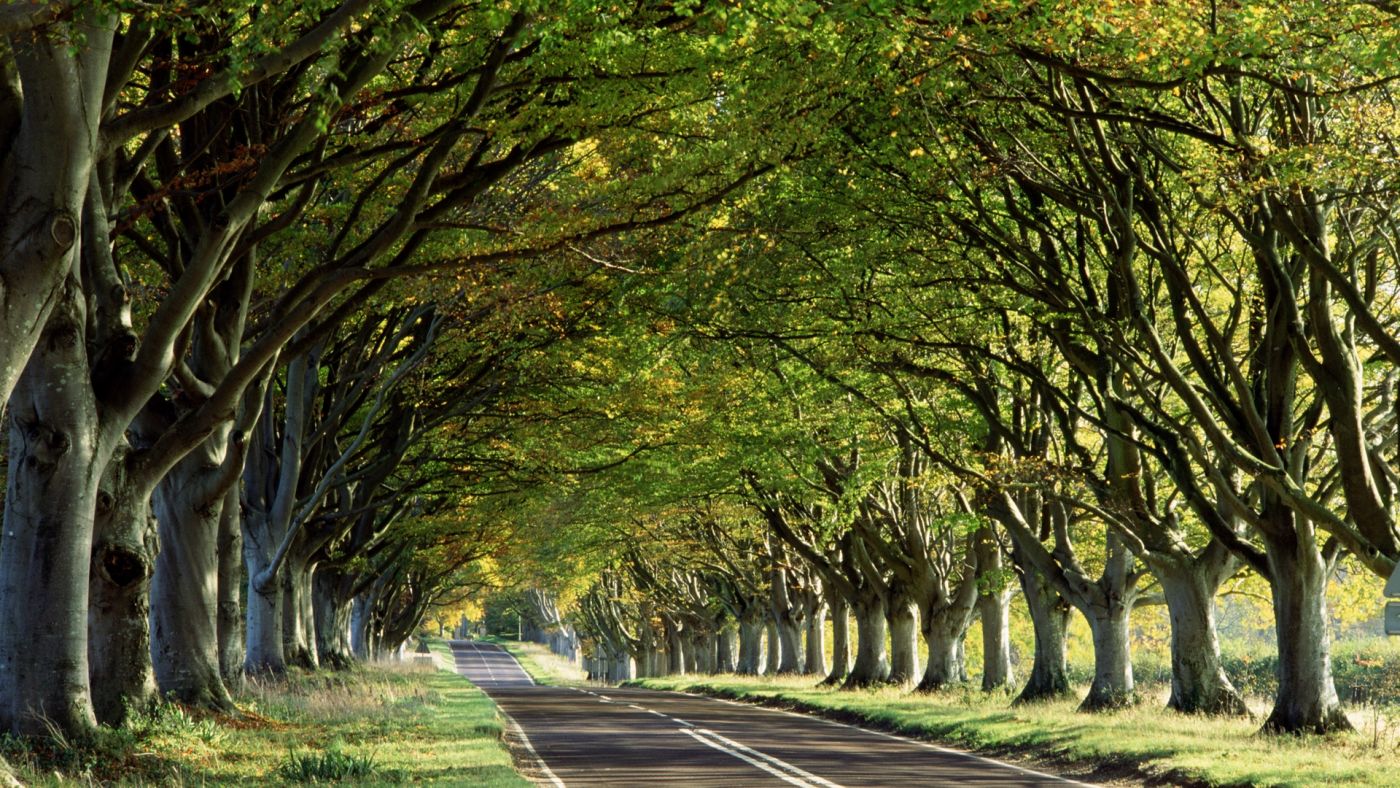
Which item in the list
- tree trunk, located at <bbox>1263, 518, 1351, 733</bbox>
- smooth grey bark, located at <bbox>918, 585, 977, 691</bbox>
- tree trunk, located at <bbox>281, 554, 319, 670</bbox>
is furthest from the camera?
smooth grey bark, located at <bbox>918, 585, 977, 691</bbox>

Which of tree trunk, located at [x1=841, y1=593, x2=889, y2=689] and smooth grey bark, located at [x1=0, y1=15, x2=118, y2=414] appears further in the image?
tree trunk, located at [x1=841, y1=593, x2=889, y2=689]

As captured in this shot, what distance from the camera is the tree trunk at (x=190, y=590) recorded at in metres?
15.6

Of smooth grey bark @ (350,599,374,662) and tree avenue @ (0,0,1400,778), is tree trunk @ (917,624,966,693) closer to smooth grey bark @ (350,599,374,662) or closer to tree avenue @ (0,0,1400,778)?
tree avenue @ (0,0,1400,778)

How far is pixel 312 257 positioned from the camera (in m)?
Result: 18.1

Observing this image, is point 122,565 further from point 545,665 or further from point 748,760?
point 545,665

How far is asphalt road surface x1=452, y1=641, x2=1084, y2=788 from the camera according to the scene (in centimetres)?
1501

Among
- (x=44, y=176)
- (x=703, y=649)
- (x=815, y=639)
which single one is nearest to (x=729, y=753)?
(x=44, y=176)

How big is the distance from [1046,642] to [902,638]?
8.94 metres

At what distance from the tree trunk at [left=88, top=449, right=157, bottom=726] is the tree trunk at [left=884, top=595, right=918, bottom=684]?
25.1 metres

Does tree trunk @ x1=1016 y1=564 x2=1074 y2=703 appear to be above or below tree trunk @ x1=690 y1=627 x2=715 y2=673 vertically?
above

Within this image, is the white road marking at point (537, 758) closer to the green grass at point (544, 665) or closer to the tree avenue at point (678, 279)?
the tree avenue at point (678, 279)

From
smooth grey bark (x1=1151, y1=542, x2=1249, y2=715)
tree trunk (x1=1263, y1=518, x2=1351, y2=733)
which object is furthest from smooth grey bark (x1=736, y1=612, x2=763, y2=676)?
tree trunk (x1=1263, y1=518, x2=1351, y2=733)

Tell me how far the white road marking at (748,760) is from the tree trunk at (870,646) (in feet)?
48.4

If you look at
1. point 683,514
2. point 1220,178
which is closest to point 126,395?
point 1220,178
